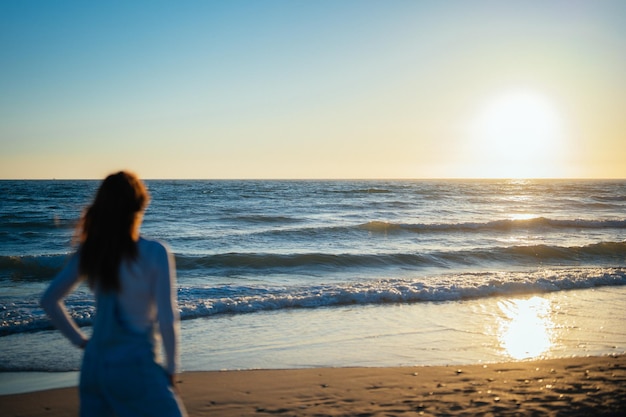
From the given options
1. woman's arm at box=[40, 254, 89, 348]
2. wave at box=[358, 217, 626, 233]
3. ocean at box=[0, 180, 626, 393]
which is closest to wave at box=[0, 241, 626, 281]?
ocean at box=[0, 180, 626, 393]

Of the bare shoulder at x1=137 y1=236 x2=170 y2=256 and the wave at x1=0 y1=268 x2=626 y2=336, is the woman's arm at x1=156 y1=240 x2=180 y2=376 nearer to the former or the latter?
the bare shoulder at x1=137 y1=236 x2=170 y2=256

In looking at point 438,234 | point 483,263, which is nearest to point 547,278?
point 483,263

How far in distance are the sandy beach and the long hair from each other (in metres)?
3.18

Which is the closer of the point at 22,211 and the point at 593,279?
the point at 593,279

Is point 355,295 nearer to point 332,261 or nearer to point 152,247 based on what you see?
point 332,261

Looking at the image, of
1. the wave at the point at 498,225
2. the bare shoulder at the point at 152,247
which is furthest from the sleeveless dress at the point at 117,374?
the wave at the point at 498,225

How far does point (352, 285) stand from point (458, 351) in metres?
5.17

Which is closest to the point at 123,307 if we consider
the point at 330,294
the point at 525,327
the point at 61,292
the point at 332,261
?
the point at 61,292

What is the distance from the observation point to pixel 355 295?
11.2 m

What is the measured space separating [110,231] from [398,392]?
4.07 m

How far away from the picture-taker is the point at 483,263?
1794 cm

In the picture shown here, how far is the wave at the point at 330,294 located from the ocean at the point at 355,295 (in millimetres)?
35

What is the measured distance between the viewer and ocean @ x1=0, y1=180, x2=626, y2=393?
7.42 m

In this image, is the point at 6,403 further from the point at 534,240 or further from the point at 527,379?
the point at 534,240
